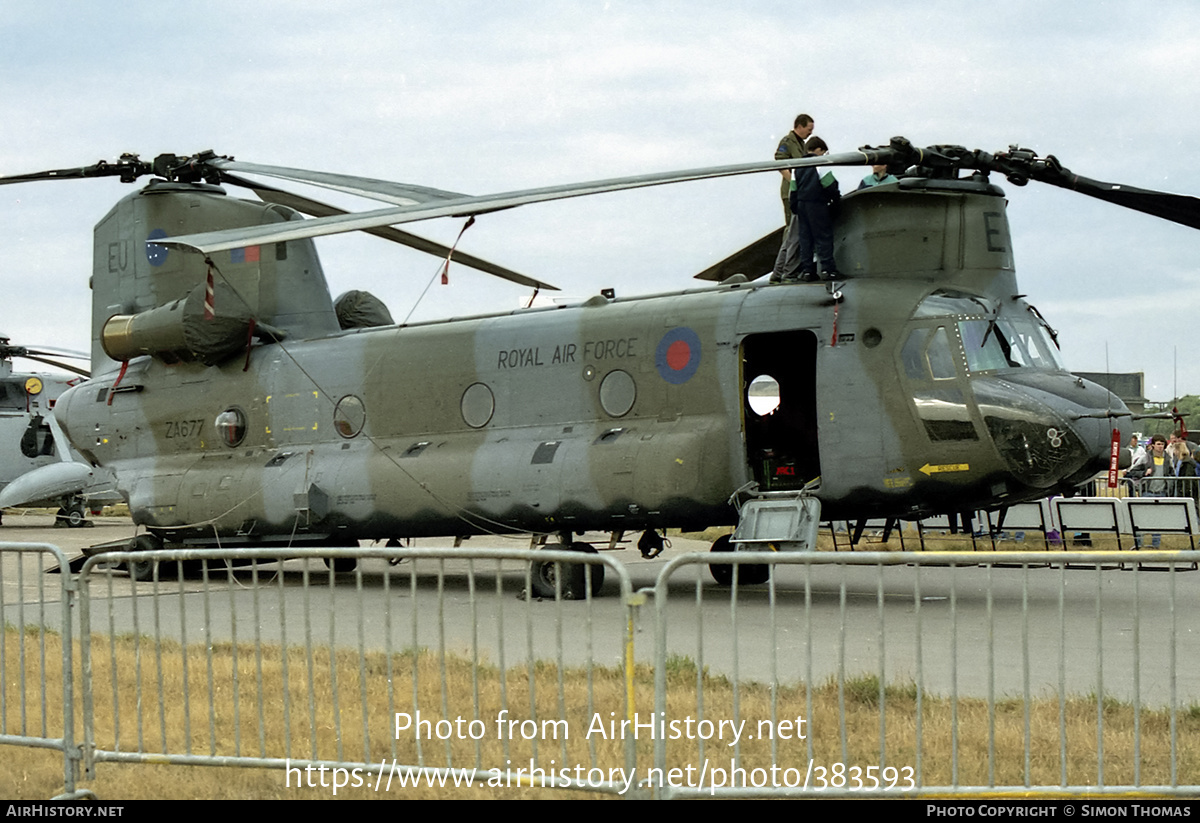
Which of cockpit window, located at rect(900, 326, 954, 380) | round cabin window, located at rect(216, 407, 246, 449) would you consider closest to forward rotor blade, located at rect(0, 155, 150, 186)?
round cabin window, located at rect(216, 407, 246, 449)

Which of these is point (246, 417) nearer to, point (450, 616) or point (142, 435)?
point (142, 435)

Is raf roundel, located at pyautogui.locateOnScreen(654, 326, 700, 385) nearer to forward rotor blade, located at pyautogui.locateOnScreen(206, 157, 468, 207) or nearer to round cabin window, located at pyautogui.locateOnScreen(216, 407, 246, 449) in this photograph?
forward rotor blade, located at pyautogui.locateOnScreen(206, 157, 468, 207)

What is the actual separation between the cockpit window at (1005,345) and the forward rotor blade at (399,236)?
17.5 feet

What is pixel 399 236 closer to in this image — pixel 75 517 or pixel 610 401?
pixel 610 401

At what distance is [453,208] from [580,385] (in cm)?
336

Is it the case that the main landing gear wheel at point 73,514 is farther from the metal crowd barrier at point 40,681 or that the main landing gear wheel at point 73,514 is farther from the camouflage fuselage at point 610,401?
the metal crowd barrier at point 40,681

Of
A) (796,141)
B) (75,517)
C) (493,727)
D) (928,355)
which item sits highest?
(796,141)

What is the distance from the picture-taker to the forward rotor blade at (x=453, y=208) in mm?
10523

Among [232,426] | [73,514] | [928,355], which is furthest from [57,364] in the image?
[928,355]

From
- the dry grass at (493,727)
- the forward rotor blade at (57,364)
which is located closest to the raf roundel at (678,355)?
the dry grass at (493,727)

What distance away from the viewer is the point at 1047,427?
11.5 meters

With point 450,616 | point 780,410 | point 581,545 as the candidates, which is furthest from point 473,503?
point 780,410

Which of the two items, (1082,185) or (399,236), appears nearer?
(1082,185)

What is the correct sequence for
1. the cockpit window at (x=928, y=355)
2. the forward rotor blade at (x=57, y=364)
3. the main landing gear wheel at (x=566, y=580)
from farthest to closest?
the forward rotor blade at (x=57, y=364) → the main landing gear wheel at (x=566, y=580) → the cockpit window at (x=928, y=355)
